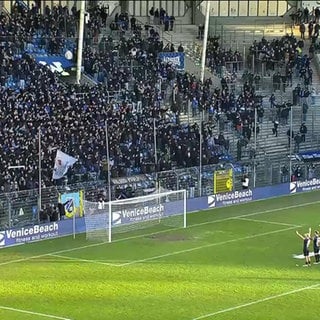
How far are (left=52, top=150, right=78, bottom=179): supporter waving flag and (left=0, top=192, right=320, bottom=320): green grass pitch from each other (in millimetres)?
3484

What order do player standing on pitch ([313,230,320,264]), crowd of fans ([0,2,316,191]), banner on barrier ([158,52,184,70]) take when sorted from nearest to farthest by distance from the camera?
1. player standing on pitch ([313,230,320,264])
2. crowd of fans ([0,2,316,191])
3. banner on barrier ([158,52,184,70])

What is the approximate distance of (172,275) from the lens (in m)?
37.4

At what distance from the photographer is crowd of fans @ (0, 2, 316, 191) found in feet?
157

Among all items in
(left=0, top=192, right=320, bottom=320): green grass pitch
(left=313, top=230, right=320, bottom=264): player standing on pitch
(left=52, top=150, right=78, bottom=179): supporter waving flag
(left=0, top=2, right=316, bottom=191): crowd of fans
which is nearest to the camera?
(left=0, top=192, right=320, bottom=320): green grass pitch

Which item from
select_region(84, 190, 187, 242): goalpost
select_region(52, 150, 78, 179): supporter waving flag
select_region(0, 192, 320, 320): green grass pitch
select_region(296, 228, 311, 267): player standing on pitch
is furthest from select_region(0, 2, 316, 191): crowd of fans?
select_region(296, 228, 311, 267): player standing on pitch

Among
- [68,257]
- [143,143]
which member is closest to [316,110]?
[143,143]

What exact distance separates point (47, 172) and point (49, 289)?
11506 mm

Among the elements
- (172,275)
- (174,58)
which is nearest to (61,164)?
(172,275)

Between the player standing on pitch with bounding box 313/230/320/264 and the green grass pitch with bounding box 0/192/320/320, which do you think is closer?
the green grass pitch with bounding box 0/192/320/320

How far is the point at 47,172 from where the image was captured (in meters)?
46.1

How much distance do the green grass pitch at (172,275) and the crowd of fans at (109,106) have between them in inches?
167

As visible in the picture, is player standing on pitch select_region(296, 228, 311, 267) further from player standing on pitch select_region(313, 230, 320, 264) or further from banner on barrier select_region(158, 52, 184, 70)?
banner on barrier select_region(158, 52, 184, 70)

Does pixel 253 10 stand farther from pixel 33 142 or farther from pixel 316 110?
pixel 33 142

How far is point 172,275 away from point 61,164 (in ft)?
34.9
